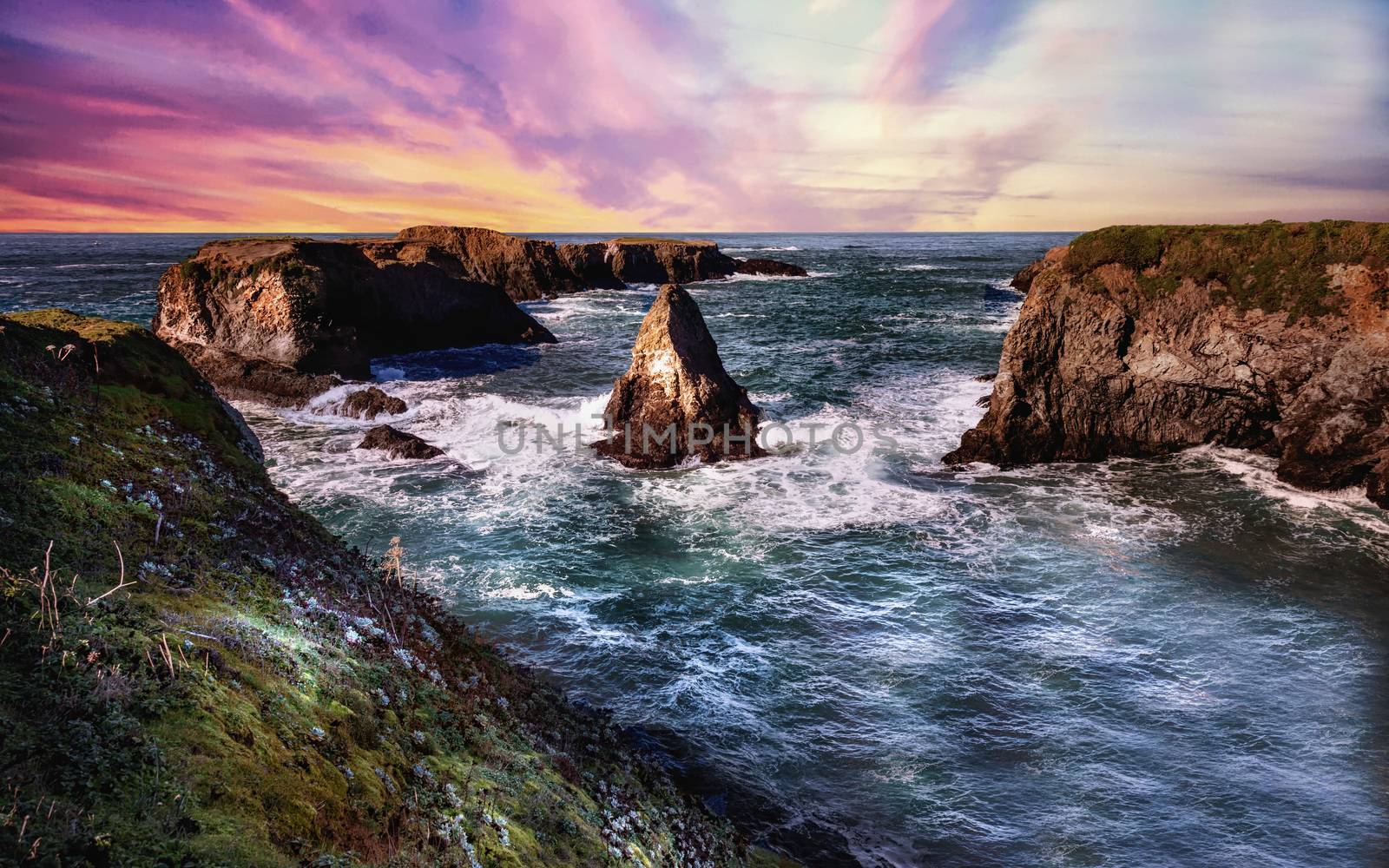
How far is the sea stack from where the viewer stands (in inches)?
1005

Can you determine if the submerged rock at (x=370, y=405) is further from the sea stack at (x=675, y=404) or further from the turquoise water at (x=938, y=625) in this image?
the sea stack at (x=675, y=404)

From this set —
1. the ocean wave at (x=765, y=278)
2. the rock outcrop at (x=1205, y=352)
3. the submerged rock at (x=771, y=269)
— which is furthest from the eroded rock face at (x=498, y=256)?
the rock outcrop at (x=1205, y=352)

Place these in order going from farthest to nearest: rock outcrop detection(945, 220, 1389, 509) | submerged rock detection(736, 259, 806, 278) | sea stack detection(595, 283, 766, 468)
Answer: submerged rock detection(736, 259, 806, 278) → sea stack detection(595, 283, 766, 468) → rock outcrop detection(945, 220, 1389, 509)

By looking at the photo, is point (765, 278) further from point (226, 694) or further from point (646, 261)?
point (226, 694)

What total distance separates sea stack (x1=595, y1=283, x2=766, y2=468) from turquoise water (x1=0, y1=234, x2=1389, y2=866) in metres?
1.22

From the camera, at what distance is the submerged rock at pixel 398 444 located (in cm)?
2525

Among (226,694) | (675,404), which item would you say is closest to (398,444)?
(675,404)

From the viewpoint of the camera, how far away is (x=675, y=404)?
2573cm

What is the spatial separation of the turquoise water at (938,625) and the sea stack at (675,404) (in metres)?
1.22

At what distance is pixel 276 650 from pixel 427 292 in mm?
41046

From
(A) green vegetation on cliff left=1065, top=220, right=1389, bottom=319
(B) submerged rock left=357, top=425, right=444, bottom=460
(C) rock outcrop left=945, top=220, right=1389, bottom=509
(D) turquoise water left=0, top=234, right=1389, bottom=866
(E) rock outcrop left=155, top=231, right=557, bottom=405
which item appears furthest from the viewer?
(E) rock outcrop left=155, top=231, right=557, bottom=405

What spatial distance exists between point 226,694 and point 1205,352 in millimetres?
30194

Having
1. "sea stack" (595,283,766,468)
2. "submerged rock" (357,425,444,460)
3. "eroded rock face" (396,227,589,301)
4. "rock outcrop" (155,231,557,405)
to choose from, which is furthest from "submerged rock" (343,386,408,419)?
"eroded rock face" (396,227,589,301)

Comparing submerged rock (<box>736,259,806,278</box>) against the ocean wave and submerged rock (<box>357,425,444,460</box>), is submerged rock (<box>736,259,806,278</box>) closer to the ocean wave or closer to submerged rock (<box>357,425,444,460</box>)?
the ocean wave
